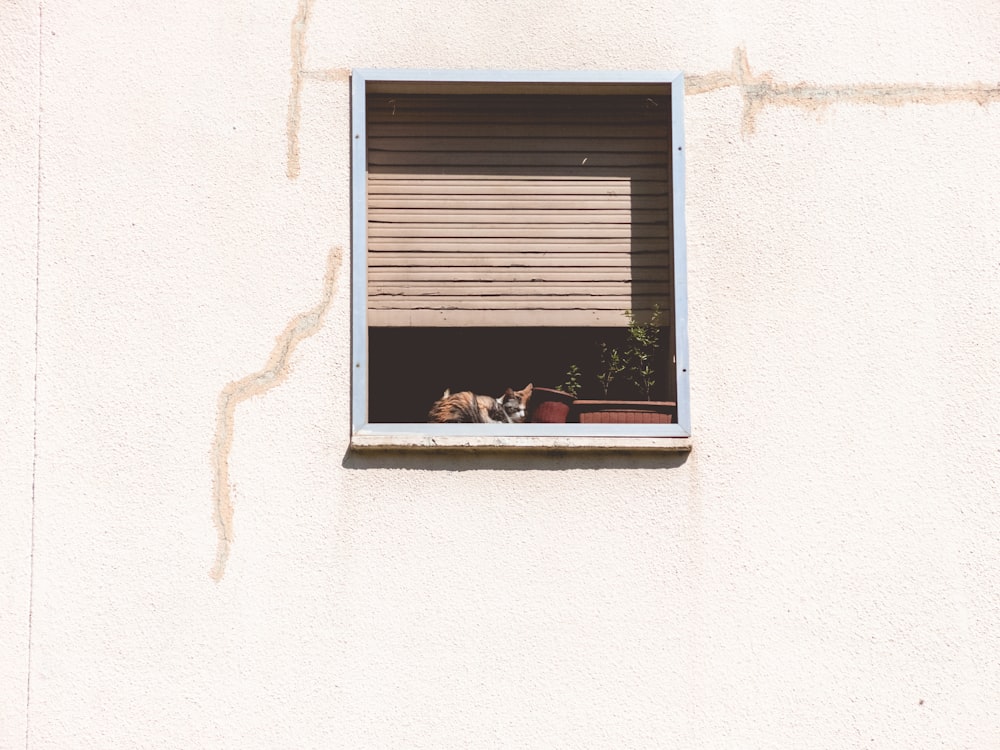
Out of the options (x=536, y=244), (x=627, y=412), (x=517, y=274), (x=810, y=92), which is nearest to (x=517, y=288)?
(x=517, y=274)

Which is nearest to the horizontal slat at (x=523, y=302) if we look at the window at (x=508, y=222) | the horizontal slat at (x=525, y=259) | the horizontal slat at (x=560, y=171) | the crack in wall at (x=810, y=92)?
the window at (x=508, y=222)

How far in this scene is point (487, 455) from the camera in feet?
12.6

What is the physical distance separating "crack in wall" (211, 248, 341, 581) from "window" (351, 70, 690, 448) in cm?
20

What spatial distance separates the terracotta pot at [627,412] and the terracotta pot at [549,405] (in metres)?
0.08

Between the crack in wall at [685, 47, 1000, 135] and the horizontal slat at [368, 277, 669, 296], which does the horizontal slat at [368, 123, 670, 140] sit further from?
the horizontal slat at [368, 277, 669, 296]

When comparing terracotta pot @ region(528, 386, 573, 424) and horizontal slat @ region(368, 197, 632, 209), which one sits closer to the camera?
terracotta pot @ region(528, 386, 573, 424)

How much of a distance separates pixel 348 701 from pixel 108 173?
2000mm

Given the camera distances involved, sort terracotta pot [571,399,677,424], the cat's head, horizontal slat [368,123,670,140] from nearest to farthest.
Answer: terracotta pot [571,399,677,424] < the cat's head < horizontal slat [368,123,670,140]

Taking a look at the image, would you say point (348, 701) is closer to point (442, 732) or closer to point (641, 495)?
point (442, 732)

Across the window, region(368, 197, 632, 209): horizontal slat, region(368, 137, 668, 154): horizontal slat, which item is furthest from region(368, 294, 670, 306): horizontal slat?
region(368, 137, 668, 154): horizontal slat

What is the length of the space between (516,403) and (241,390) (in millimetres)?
970

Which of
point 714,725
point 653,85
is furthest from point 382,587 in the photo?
point 653,85

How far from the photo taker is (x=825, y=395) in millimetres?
3928

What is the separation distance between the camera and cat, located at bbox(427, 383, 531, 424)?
402 centimetres
